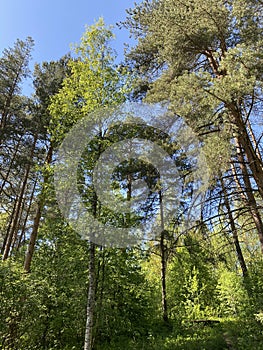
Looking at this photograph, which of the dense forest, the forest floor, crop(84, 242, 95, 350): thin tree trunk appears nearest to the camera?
crop(84, 242, 95, 350): thin tree trunk

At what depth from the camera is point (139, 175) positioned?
7094 mm

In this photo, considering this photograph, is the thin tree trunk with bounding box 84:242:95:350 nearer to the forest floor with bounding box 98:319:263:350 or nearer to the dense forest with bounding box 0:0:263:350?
the dense forest with bounding box 0:0:263:350

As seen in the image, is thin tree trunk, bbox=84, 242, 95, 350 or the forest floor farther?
the forest floor

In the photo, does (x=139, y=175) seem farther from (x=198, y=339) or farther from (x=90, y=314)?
(x=198, y=339)

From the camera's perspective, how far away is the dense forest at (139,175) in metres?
5.18

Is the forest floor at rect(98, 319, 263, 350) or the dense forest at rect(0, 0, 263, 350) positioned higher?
the dense forest at rect(0, 0, 263, 350)

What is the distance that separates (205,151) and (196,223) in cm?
164

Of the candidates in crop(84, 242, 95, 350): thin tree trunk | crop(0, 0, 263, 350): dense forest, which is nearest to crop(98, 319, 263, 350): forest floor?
crop(0, 0, 263, 350): dense forest

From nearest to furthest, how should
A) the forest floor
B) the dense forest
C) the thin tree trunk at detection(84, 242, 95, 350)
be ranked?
the thin tree trunk at detection(84, 242, 95, 350), the dense forest, the forest floor

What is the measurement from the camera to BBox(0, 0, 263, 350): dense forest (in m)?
5.18

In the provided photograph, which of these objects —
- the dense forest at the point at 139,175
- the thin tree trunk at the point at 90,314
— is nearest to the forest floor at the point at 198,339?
the dense forest at the point at 139,175

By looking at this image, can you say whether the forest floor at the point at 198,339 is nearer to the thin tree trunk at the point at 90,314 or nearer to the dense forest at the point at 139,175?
the dense forest at the point at 139,175

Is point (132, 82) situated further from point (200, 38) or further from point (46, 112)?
point (46, 112)

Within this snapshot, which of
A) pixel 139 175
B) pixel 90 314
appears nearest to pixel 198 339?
pixel 90 314
